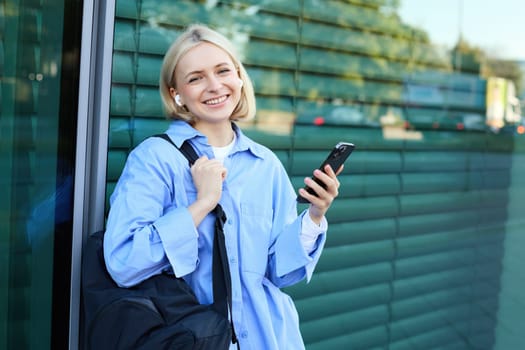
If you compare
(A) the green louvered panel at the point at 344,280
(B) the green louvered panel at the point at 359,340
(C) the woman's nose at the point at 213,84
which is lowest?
(B) the green louvered panel at the point at 359,340

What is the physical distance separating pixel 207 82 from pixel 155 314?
68 cm

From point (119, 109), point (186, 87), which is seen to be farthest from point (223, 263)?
point (119, 109)

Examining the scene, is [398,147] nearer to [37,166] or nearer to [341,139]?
[341,139]

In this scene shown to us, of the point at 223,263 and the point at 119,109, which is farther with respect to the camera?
the point at 119,109

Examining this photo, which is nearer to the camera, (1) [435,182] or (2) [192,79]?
(2) [192,79]

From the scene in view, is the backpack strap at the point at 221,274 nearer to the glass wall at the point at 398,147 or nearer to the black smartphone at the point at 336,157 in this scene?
the black smartphone at the point at 336,157

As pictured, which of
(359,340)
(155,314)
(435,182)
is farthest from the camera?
(435,182)

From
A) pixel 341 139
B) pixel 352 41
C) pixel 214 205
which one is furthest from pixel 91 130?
pixel 352 41

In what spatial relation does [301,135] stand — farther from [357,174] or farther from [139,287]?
[139,287]

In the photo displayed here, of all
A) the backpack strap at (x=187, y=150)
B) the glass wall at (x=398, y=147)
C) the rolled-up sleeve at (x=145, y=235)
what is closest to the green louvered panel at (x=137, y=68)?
the glass wall at (x=398, y=147)

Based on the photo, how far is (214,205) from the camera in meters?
1.80

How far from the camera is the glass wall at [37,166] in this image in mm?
1861

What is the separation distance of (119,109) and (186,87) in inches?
22.3

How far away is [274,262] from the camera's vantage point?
202 cm
